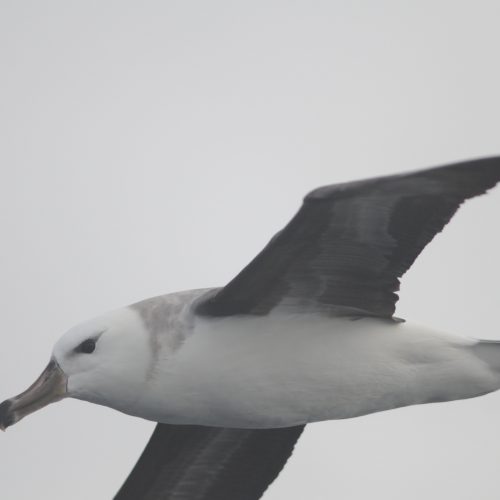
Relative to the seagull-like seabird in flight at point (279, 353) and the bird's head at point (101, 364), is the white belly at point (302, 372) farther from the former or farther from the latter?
the bird's head at point (101, 364)

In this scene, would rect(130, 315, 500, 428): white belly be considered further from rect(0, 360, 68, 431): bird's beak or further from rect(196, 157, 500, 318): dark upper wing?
rect(0, 360, 68, 431): bird's beak

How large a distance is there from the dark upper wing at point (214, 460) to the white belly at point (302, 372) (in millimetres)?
2070

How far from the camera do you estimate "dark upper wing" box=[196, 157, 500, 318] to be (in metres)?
Result: 9.56

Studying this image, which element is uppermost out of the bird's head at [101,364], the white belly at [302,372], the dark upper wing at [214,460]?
the bird's head at [101,364]

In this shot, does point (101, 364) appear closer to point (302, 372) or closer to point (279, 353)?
point (279, 353)

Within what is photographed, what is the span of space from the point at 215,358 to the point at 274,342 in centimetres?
52

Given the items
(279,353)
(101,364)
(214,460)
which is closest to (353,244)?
(279,353)

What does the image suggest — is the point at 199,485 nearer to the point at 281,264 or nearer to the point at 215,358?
the point at 215,358

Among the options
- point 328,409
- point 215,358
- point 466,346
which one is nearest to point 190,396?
point 215,358

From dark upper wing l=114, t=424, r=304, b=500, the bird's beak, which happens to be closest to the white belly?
the bird's beak

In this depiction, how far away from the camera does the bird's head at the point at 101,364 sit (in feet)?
35.9

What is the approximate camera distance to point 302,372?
11.1m

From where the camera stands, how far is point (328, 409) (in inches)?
438

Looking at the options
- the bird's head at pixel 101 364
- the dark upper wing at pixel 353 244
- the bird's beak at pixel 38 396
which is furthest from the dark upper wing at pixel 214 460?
the dark upper wing at pixel 353 244
